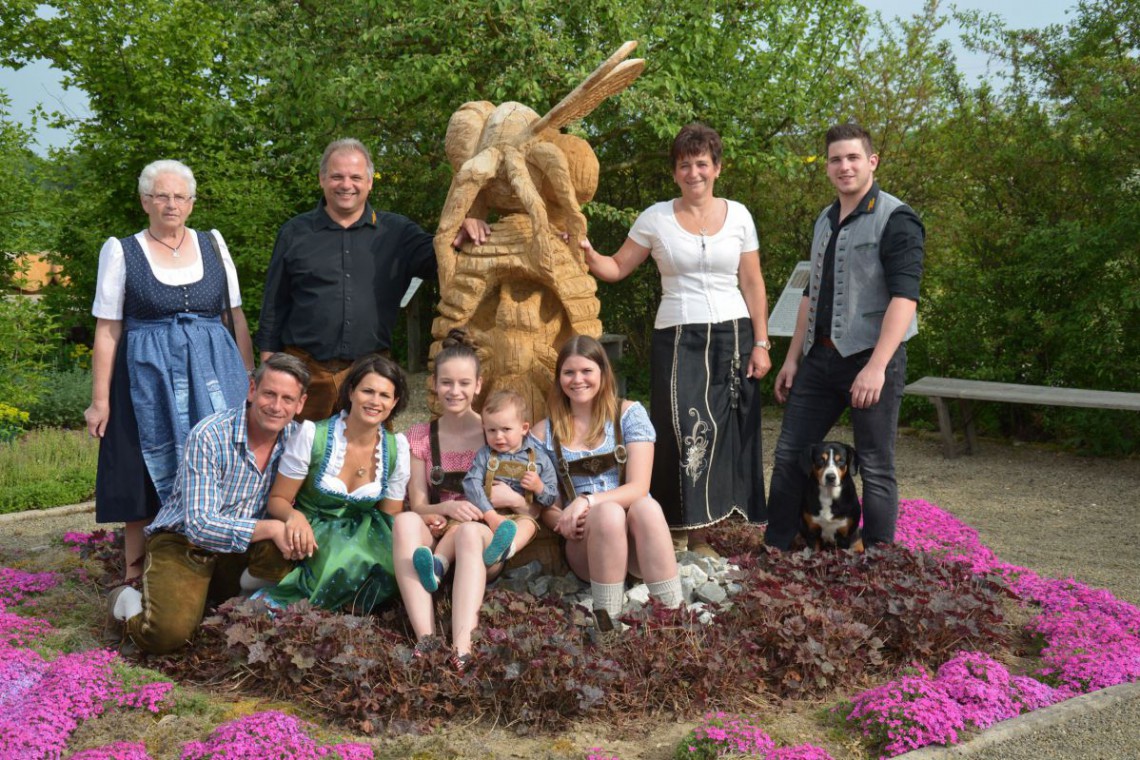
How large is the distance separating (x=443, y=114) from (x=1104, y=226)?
18.3 ft

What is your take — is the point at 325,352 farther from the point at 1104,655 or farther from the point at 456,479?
the point at 1104,655

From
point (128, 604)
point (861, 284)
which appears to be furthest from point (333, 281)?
point (861, 284)

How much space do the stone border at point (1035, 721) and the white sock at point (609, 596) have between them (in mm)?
1148

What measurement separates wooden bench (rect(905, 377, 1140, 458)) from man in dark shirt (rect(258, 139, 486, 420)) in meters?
4.99

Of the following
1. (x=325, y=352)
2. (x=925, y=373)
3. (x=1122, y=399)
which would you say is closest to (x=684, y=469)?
(x=325, y=352)

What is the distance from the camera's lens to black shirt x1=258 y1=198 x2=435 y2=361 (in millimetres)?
4461

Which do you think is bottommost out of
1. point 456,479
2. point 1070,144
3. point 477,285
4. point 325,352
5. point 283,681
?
point 283,681

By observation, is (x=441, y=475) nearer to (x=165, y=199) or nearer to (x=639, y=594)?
(x=639, y=594)

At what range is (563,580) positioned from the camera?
4.38 metres

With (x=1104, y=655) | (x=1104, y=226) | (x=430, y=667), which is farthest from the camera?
(x=1104, y=226)

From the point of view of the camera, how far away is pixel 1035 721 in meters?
3.35

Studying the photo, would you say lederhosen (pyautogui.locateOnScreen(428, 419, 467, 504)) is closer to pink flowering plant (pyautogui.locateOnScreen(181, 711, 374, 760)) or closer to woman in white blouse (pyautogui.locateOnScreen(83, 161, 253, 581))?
woman in white blouse (pyautogui.locateOnScreen(83, 161, 253, 581))

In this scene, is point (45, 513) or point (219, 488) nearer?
point (219, 488)

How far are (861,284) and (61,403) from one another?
25.8 feet
